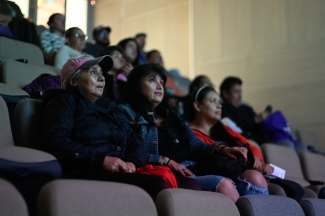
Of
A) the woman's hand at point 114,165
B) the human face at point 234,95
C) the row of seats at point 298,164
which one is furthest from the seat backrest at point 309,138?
the woman's hand at point 114,165

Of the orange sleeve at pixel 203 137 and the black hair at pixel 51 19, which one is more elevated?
the black hair at pixel 51 19

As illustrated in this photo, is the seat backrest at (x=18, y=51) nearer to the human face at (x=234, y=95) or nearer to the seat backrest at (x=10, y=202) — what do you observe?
the human face at (x=234, y=95)

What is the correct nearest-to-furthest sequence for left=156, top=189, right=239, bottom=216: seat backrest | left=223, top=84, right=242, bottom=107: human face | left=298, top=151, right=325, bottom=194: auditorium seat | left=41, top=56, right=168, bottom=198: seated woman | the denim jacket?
left=156, top=189, right=239, bottom=216: seat backrest
left=41, top=56, right=168, bottom=198: seated woman
the denim jacket
left=298, top=151, right=325, bottom=194: auditorium seat
left=223, top=84, right=242, bottom=107: human face

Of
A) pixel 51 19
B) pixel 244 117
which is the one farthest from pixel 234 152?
pixel 51 19

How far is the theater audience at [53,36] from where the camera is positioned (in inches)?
170

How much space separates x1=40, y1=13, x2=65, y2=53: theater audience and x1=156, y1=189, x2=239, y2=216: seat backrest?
2.87 metres

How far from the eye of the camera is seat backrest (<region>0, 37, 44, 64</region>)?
371 cm

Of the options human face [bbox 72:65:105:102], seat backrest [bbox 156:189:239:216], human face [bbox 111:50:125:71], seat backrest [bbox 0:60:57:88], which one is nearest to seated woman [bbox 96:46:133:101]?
human face [bbox 111:50:125:71]

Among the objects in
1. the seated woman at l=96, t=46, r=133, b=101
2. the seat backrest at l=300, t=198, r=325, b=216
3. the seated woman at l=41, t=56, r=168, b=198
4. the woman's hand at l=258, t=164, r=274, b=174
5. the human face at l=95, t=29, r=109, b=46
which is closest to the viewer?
the seated woman at l=41, t=56, r=168, b=198

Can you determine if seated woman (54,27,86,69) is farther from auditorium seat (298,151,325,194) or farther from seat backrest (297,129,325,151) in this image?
seat backrest (297,129,325,151)

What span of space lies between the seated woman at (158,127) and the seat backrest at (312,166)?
4.26 feet

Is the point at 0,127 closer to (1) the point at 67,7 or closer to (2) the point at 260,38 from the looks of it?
(1) the point at 67,7

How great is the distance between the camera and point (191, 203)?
1631 mm

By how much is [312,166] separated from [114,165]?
2.28 meters
